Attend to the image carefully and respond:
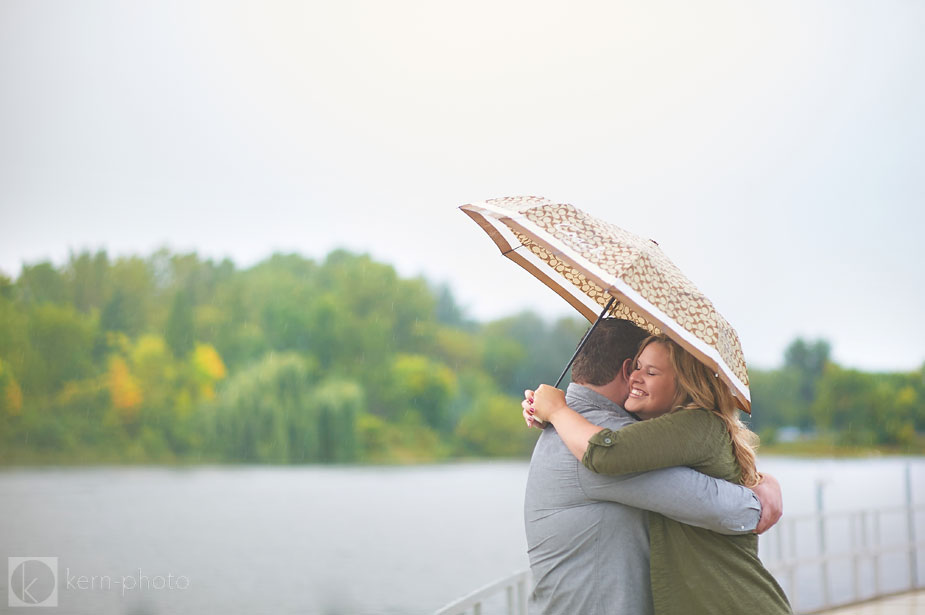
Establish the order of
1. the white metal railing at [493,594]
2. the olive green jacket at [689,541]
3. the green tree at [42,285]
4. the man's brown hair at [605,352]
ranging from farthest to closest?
the green tree at [42,285] < the white metal railing at [493,594] < the man's brown hair at [605,352] < the olive green jacket at [689,541]

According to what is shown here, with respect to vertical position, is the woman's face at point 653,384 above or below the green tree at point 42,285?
below

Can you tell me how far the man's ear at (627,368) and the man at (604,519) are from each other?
0.10m

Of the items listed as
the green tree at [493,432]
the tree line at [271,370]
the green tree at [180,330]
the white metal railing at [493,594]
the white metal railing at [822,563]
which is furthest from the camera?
the green tree at [180,330]

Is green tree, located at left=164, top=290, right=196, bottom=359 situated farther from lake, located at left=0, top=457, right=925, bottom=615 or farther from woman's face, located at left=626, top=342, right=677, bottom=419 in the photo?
woman's face, located at left=626, top=342, right=677, bottom=419

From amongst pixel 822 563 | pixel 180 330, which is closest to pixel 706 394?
pixel 822 563

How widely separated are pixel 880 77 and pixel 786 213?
1997 cm

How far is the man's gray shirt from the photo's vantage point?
1.59 meters

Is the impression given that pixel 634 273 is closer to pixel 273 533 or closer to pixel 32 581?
pixel 273 533

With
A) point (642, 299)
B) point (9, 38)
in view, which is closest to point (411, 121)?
point (9, 38)

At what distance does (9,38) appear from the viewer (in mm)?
90500

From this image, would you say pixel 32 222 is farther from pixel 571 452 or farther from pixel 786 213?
pixel 571 452

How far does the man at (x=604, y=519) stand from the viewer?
1591mm

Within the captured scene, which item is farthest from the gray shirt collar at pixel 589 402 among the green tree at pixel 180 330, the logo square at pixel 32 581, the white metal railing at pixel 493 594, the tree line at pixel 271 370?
the green tree at pixel 180 330

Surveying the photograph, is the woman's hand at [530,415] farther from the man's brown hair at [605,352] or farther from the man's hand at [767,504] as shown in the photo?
the man's hand at [767,504]
